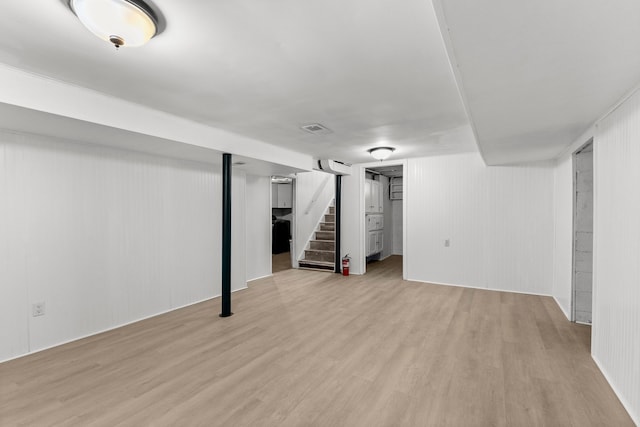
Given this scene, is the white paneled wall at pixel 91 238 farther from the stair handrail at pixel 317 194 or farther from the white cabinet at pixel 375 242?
the white cabinet at pixel 375 242

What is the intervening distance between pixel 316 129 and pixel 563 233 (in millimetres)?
3778

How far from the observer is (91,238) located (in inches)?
138

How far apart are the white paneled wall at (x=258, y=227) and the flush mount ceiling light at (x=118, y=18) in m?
4.34

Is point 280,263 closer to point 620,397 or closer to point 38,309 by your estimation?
point 38,309

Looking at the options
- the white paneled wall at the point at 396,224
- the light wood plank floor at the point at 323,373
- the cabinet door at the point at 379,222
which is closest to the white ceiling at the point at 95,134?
the light wood plank floor at the point at 323,373

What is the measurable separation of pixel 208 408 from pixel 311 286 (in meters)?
3.55

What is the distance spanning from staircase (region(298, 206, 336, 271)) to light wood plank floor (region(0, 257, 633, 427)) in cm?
295

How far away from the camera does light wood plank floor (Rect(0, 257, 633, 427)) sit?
2.06m

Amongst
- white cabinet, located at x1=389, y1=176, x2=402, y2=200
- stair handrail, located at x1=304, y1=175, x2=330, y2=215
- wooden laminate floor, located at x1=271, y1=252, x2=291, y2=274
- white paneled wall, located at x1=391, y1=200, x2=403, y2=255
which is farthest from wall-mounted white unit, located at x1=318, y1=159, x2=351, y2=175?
white paneled wall, located at x1=391, y1=200, x2=403, y2=255

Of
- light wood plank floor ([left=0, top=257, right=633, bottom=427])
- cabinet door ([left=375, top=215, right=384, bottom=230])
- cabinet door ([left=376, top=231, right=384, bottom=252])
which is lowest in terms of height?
light wood plank floor ([left=0, top=257, right=633, bottom=427])

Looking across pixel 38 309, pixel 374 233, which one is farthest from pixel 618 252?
pixel 374 233

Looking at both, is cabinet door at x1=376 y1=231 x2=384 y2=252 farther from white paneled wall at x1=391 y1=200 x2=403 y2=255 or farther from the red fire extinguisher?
the red fire extinguisher

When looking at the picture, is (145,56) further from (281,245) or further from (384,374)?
(281,245)

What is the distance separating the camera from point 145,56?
208 cm
